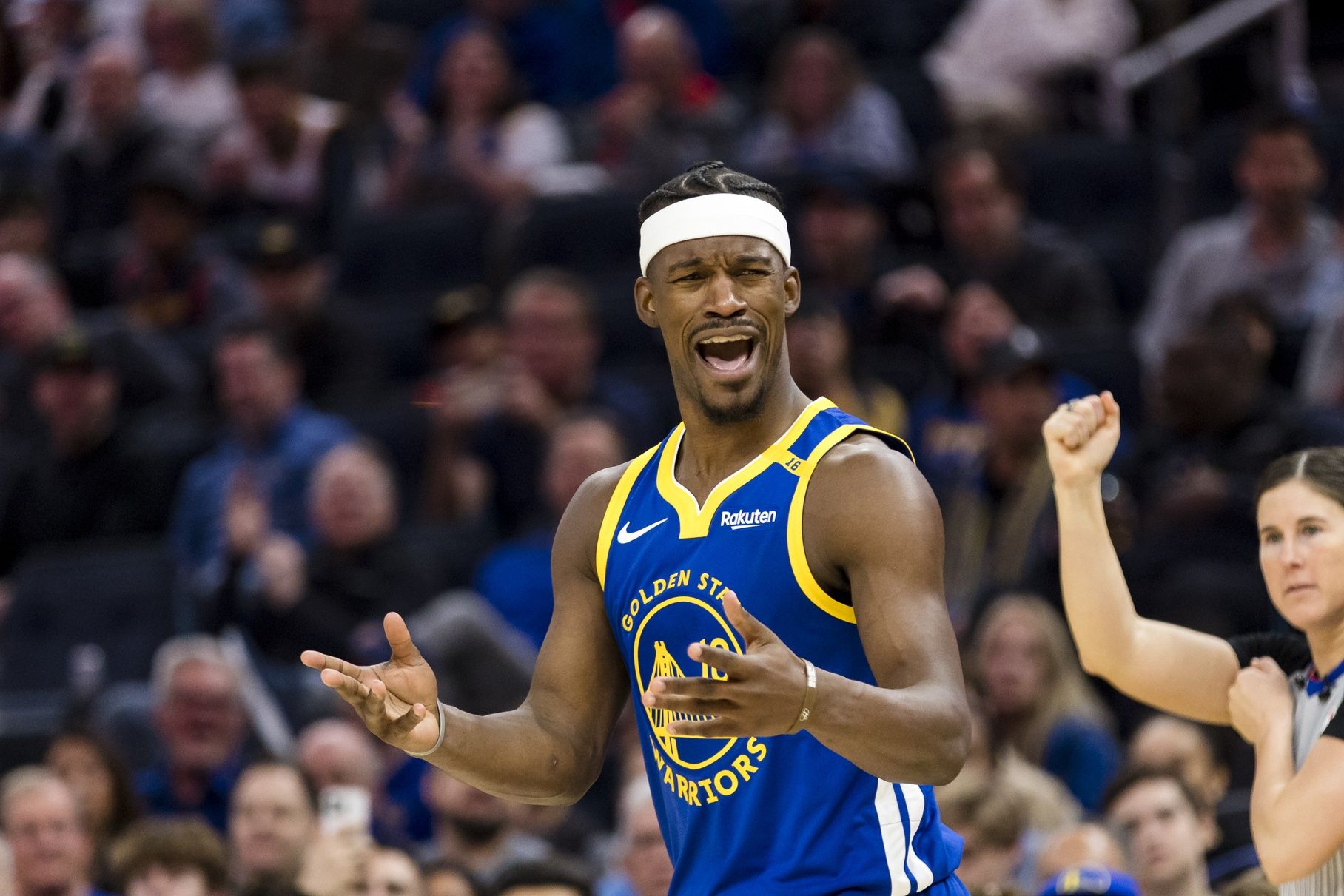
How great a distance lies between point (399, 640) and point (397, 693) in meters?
0.10

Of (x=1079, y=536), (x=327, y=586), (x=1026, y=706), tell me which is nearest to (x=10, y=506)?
(x=327, y=586)

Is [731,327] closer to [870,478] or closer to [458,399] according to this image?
[870,478]

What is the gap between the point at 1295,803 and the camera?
4.16 meters

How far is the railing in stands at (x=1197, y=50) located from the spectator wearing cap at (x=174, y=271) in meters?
5.07

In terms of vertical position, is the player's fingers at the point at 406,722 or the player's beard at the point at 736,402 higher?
the player's beard at the point at 736,402

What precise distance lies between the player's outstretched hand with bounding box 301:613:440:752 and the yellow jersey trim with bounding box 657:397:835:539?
1.87 feet

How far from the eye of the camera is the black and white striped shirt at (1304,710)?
4.27 metres

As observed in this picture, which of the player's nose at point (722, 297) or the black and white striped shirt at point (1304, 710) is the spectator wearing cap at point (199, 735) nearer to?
the black and white striped shirt at point (1304, 710)

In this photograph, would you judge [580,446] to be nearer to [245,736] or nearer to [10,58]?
[245,736]

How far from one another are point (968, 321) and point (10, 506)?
515 centimetres

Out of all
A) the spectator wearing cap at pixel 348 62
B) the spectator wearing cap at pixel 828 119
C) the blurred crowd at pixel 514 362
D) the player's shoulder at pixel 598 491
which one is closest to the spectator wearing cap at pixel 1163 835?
the blurred crowd at pixel 514 362

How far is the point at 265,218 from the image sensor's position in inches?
507

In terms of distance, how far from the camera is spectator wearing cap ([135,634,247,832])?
8.83 meters

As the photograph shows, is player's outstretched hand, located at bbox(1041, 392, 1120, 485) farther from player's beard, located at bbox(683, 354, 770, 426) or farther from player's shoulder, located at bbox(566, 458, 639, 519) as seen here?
player's shoulder, located at bbox(566, 458, 639, 519)
